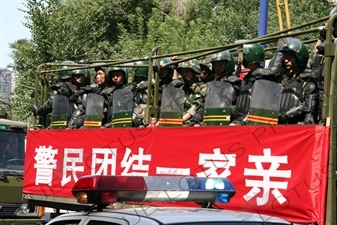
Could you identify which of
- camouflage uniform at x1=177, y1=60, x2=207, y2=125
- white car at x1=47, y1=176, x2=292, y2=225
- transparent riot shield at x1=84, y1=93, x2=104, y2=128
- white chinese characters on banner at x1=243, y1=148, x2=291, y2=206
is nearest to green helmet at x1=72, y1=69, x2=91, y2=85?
transparent riot shield at x1=84, y1=93, x2=104, y2=128

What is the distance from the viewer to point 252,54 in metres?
8.62

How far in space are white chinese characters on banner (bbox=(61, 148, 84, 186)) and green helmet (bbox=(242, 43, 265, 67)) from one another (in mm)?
2847

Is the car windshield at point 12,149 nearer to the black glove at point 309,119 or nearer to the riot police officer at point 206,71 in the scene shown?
the riot police officer at point 206,71

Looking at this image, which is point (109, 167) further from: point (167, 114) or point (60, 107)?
point (60, 107)

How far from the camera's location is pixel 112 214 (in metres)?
5.71

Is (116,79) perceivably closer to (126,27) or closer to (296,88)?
(296,88)

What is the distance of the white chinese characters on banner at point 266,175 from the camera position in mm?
7555

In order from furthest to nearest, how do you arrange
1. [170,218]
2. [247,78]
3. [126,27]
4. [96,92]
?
[126,27], [96,92], [247,78], [170,218]

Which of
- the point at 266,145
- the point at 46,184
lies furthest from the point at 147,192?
the point at 46,184

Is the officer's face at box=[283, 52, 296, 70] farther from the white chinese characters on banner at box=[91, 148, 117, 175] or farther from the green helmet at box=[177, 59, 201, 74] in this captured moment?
the white chinese characters on banner at box=[91, 148, 117, 175]

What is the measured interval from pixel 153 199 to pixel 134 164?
3.47 m

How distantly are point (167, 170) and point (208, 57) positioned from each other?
1492 mm

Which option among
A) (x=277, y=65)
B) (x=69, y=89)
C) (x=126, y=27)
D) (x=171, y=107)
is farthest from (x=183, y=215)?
(x=126, y=27)

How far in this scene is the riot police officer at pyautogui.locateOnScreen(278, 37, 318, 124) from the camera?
25.3ft
